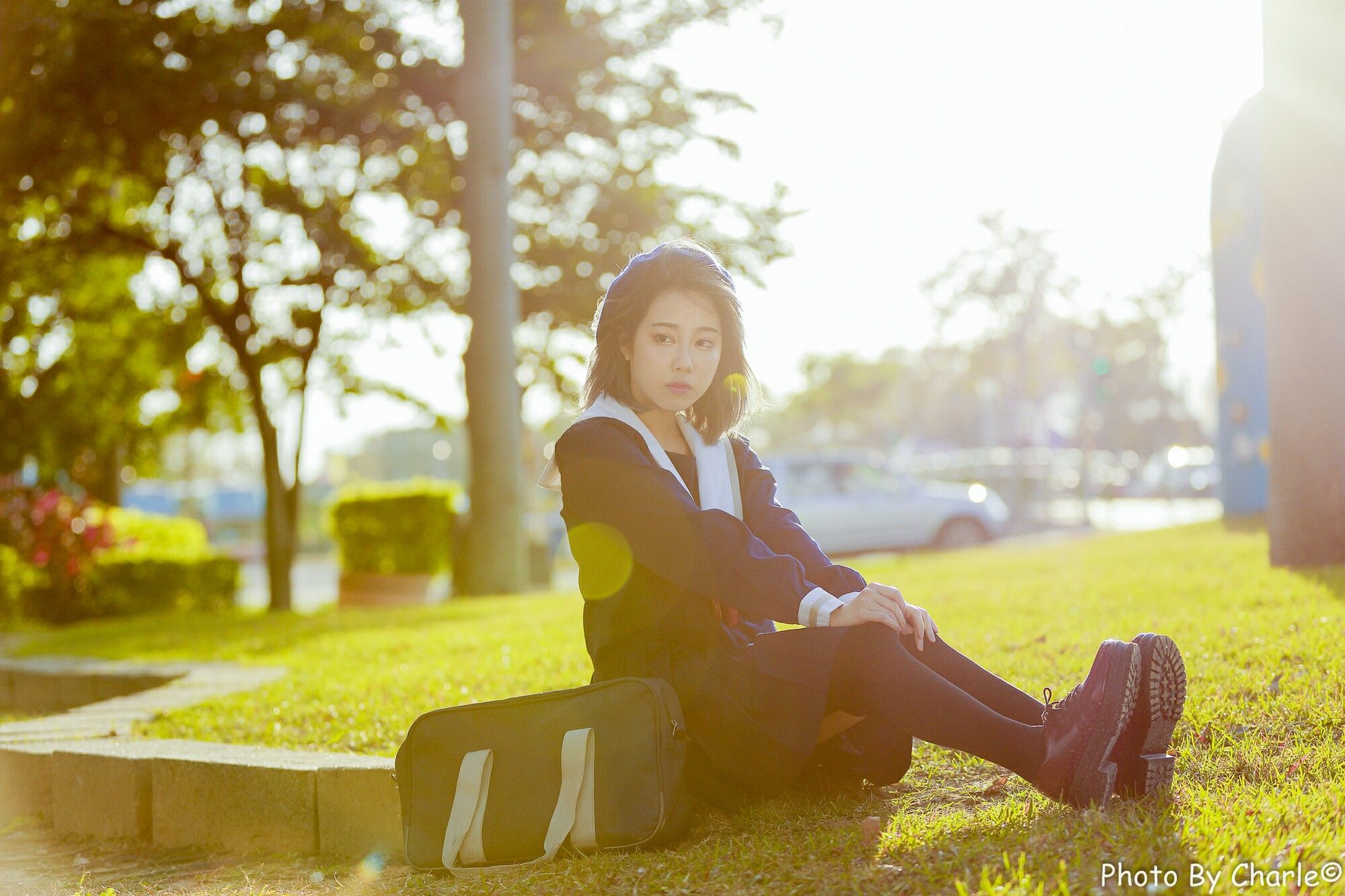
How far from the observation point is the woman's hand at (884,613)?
9.40ft

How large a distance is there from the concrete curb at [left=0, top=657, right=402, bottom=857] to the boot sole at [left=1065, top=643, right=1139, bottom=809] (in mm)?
2044

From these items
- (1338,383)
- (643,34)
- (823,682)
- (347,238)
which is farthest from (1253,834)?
(347,238)

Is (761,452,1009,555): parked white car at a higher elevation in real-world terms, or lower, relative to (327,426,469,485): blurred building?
lower

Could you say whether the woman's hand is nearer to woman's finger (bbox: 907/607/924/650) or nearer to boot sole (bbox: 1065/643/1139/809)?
woman's finger (bbox: 907/607/924/650)

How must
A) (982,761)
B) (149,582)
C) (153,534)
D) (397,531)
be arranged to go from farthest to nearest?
(397,531) < (153,534) < (149,582) < (982,761)

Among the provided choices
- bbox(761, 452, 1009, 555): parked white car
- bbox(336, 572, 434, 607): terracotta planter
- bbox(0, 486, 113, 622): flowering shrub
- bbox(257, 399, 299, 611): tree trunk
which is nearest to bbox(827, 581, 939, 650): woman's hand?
bbox(257, 399, 299, 611): tree trunk

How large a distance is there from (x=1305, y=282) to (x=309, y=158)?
10.1 m

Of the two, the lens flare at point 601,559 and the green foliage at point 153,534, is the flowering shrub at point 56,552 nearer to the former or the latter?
the green foliage at point 153,534

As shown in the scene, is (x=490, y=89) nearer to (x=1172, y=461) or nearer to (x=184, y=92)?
(x=184, y=92)

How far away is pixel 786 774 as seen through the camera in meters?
2.99

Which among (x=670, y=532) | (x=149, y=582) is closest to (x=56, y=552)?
(x=149, y=582)

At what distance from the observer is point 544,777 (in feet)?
9.98

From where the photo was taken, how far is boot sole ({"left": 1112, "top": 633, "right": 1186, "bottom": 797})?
2.69 metres

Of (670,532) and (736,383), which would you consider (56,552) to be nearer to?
(736,383)
